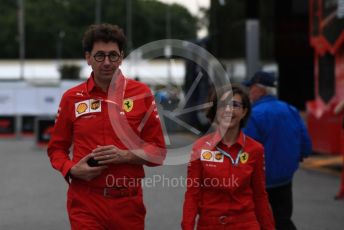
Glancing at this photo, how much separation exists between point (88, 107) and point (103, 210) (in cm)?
56

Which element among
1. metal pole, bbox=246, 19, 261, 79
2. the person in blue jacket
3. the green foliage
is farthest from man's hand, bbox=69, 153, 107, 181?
the green foliage

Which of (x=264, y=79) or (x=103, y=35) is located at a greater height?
(x=103, y=35)

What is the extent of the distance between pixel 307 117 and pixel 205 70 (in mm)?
11553

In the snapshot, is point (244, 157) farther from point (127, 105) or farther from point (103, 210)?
point (103, 210)

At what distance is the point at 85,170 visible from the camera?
375 centimetres

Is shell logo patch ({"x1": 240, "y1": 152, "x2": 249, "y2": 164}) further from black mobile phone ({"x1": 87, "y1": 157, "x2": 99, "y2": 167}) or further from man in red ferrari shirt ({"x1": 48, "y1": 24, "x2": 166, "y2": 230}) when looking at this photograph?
black mobile phone ({"x1": 87, "y1": 157, "x2": 99, "y2": 167})

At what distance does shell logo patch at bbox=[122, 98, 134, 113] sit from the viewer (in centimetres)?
385

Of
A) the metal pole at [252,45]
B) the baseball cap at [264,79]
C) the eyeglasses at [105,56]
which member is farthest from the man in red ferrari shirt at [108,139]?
the metal pole at [252,45]

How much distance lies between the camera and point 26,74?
76.2 meters

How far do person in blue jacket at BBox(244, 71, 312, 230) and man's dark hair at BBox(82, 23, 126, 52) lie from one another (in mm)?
1966

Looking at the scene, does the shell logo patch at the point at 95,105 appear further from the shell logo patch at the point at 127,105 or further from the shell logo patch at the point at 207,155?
the shell logo patch at the point at 207,155

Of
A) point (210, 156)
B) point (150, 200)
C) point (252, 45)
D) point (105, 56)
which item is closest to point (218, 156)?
point (210, 156)

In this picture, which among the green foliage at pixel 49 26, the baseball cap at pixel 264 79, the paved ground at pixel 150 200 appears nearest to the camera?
the baseball cap at pixel 264 79

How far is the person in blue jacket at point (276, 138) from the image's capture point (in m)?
5.61
